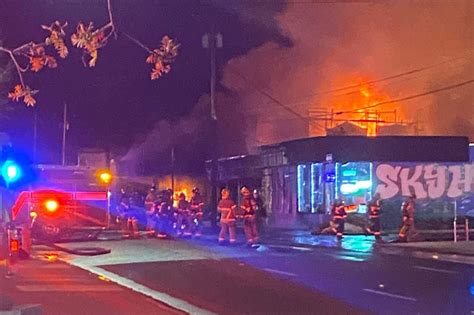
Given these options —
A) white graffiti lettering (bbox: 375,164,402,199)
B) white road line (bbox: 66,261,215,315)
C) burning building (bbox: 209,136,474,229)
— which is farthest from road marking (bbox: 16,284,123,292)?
white graffiti lettering (bbox: 375,164,402,199)

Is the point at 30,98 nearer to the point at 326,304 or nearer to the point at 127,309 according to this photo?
the point at 127,309

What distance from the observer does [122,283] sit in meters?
14.5

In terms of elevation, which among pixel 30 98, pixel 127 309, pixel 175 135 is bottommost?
pixel 127 309

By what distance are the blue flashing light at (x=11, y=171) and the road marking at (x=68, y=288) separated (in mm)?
1625

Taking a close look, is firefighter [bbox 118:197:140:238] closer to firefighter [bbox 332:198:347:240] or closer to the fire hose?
the fire hose

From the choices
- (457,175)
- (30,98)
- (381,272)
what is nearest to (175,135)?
(457,175)

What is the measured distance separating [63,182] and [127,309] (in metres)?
15.8

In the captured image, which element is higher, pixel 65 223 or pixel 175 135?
pixel 175 135

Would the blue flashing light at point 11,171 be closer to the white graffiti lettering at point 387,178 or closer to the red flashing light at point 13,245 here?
the red flashing light at point 13,245

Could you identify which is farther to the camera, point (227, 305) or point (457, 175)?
point (457, 175)

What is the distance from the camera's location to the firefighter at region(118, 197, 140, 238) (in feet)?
90.0

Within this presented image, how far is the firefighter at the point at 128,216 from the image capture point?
1080 inches

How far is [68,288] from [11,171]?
201 centimetres

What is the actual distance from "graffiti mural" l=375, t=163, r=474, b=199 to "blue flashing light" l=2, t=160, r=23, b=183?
64.0 feet
